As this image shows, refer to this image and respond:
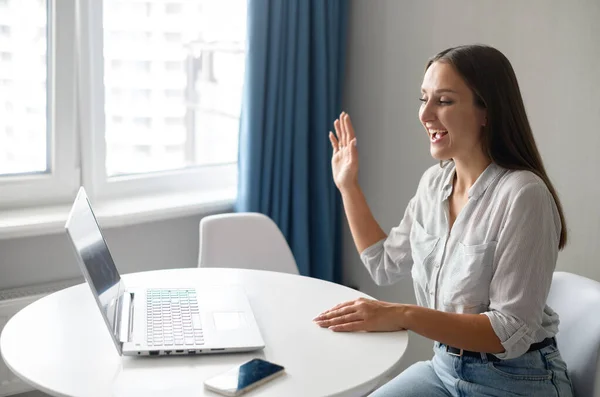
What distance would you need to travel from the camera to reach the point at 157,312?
180 centimetres

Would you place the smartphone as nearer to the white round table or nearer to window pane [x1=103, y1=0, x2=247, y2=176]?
the white round table

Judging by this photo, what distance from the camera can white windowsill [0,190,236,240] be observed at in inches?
96.5

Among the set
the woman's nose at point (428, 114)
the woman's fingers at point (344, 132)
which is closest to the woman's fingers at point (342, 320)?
the woman's nose at point (428, 114)

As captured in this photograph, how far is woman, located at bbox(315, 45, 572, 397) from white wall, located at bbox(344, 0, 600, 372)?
2.06 feet

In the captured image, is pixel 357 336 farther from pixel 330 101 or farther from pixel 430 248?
pixel 330 101

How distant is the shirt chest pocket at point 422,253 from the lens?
200 centimetres

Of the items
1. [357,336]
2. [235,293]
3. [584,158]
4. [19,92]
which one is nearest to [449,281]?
[357,336]

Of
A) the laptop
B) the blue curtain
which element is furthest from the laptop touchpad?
the blue curtain

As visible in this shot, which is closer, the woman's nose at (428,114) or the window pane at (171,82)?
the woman's nose at (428,114)

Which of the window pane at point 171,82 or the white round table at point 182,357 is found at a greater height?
the window pane at point 171,82

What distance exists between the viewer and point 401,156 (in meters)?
3.05

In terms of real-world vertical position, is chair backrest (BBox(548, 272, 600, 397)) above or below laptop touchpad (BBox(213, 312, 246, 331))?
below

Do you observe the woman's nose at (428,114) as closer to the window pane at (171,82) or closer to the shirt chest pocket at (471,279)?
the shirt chest pocket at (471,279)

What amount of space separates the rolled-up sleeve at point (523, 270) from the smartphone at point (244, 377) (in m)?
0.54
